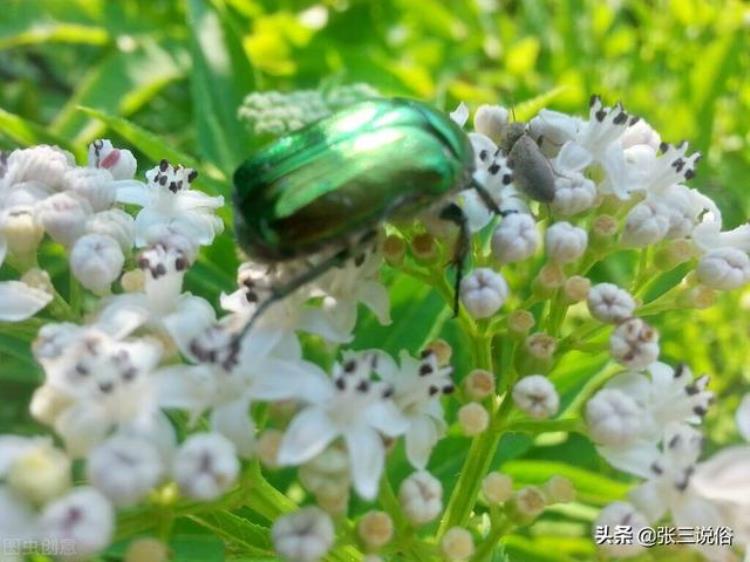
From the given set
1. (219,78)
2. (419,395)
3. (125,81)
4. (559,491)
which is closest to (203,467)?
(419,395)

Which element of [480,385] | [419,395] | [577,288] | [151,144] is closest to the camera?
[419,395]

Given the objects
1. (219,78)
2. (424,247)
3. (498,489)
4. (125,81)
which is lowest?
(498,489)

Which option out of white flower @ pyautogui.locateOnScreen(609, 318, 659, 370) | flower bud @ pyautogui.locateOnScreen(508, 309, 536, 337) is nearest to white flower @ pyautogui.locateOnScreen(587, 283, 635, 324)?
white flower @ pyautogui.locateOnScreen(609, 318, 659, 370)

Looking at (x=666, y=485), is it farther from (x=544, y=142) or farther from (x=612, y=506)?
(x=544, y=142)

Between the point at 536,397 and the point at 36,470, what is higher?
the point at 536,397

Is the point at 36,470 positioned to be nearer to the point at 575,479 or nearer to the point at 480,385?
the point at 480,385

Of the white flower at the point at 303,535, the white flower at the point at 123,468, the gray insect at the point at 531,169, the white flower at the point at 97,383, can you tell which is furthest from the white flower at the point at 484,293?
the white flower at the point at 123,468

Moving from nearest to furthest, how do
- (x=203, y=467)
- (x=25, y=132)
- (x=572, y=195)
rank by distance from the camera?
(x=203, y=467), (x=572, y=195), (x=25, y=132)

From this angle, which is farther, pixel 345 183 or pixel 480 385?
pixel 480 385
